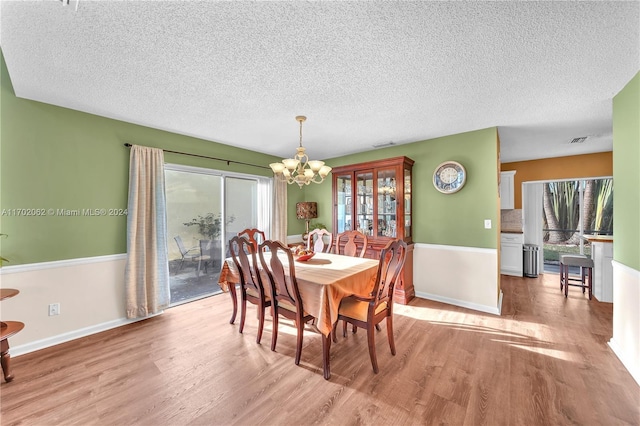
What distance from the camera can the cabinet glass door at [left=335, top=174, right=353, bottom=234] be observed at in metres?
4.39

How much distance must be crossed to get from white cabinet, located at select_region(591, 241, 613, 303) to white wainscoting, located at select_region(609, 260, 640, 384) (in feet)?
5.69

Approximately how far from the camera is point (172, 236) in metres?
3.65

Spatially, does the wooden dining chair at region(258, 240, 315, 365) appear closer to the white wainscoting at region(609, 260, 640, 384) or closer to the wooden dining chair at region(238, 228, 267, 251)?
the wooden dining chair at region(238, 228, 267, 251)

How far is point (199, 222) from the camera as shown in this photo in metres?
3.94

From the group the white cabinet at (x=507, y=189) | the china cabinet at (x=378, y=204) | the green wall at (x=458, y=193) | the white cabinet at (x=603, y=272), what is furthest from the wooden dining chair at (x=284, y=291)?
the white cabinet at (x=507, y=189)

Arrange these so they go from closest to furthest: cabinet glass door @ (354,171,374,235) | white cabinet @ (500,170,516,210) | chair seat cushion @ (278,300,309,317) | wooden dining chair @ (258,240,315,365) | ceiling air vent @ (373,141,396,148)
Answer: wooden dining chair @ (258,240,315,365) < chair seat cushion @ (278,300,309,317) < ceiling air vent @ (373,141,396,148) < cabinet glass door @ (354,171,374,235) < white cabinet @ (500,170,516,210)

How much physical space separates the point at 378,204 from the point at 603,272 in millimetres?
Answer: 3454

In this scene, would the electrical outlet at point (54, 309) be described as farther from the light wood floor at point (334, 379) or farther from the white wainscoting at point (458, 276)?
the white wainscoting at point (458, 276)

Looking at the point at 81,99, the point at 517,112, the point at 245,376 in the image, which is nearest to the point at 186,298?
the point at 245,376

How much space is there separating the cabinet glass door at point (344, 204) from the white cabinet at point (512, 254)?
350 cm

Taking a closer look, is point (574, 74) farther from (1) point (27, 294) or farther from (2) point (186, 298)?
(1) point (27, 294)

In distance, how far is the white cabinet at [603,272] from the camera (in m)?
3.64

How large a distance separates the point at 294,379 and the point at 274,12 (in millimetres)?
2602

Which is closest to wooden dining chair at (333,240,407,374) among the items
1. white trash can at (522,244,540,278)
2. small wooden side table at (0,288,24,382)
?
small wooden side table at (0,288,24,382)
